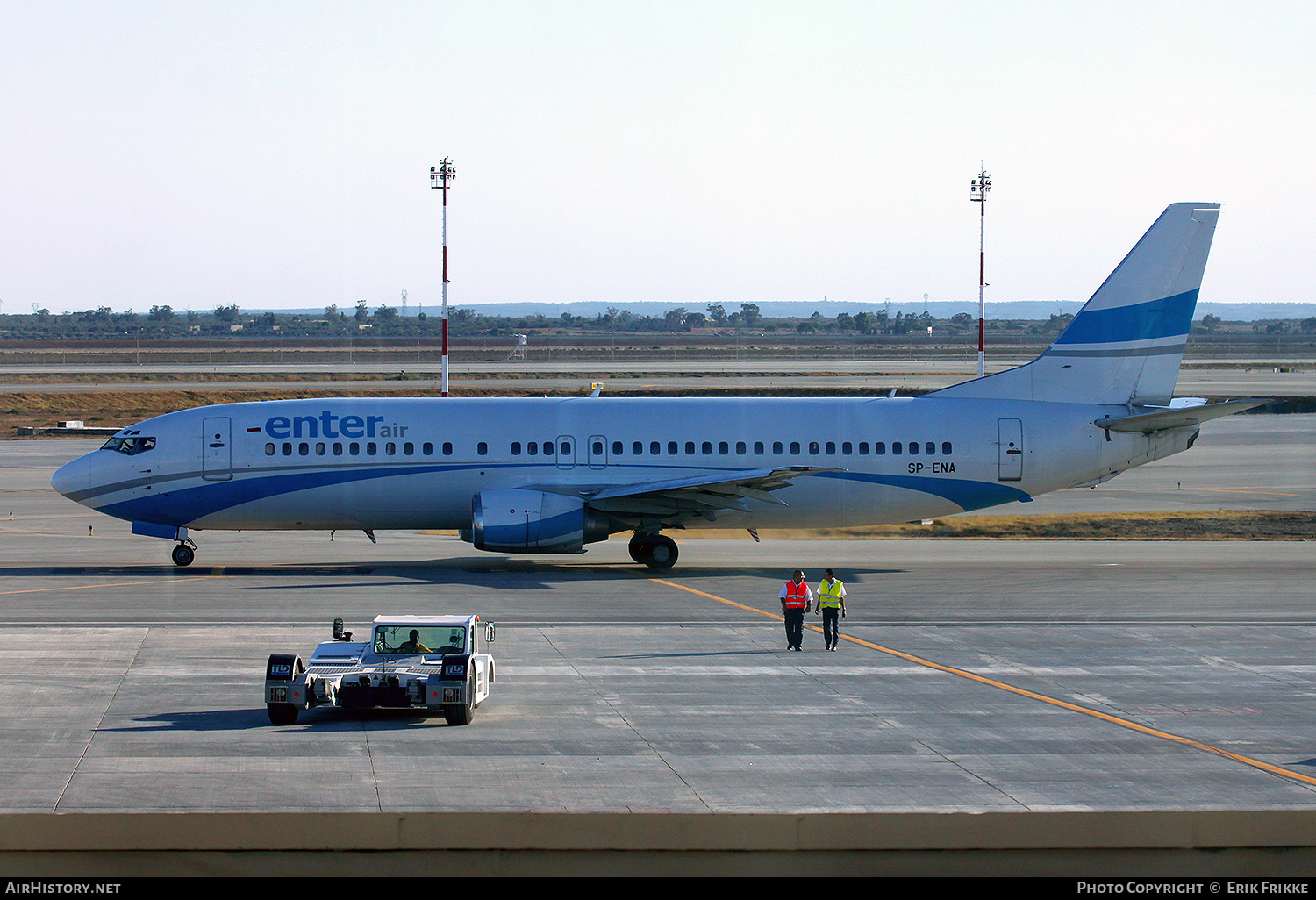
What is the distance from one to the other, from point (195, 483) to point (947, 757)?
24.8 meters

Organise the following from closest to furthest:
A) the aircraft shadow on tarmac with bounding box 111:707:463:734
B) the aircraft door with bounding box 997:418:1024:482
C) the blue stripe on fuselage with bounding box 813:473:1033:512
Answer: the aircraft shadow on tarmac with bounding box 111:707:463:734, the blue stripe on fuselage with bounding box 813:473:1033:512, the aircraft door with bounding box 997:418:1024:482

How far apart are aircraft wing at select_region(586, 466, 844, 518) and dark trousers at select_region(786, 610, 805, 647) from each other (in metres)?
8.96

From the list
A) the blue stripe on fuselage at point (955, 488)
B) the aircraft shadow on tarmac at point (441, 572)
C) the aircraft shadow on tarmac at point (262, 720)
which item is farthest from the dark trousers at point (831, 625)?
the blue stripe on fuselage at point (955, 488)

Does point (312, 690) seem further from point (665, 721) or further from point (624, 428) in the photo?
point (624, 428)

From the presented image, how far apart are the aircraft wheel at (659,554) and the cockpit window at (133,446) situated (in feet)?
47.6

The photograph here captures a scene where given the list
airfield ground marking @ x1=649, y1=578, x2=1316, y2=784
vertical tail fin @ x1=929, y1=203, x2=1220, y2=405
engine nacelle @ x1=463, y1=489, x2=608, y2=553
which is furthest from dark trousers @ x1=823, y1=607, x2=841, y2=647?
vertical tail fin @ x1=929, y1=203, x2=1220, y2=405

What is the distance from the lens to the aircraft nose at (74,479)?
34.3 meters

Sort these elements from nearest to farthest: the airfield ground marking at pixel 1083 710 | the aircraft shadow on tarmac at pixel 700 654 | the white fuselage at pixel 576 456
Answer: the airfield ground marking at pixel 1083 710 → the aircraft shadow on tarmac at pixel 700 654 → the white fuselage at pixel 576 456

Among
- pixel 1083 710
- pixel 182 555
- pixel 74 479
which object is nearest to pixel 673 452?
pixel 182 555

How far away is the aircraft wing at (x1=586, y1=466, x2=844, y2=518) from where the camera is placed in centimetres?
3375

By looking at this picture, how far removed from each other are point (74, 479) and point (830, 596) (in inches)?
882

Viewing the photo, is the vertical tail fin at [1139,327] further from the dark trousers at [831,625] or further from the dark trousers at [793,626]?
the dark trousers at [793,626]

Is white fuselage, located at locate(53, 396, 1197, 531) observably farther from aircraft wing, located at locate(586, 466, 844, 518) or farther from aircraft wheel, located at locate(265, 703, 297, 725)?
aircraft wheel, located at locate(265, 703, 297, 725)
